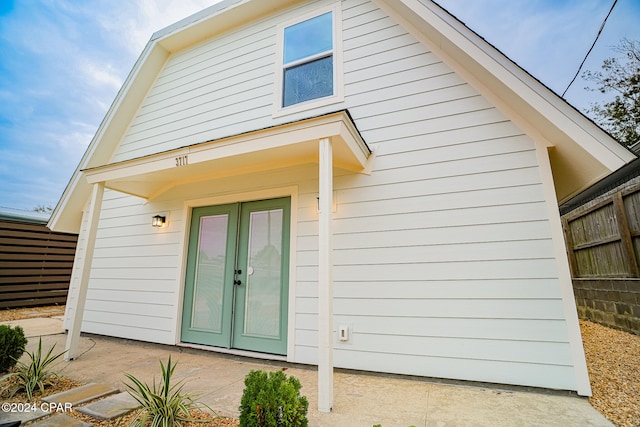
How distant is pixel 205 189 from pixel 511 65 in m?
4.12

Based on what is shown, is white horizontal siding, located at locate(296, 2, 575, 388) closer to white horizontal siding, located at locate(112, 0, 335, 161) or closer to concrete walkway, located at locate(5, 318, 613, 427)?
concrete walkway, located at locate(5, 318, 613, 427)

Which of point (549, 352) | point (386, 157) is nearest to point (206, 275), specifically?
point (386, 157)

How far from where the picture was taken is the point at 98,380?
110 inches

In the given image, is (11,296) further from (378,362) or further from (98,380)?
(378,362)

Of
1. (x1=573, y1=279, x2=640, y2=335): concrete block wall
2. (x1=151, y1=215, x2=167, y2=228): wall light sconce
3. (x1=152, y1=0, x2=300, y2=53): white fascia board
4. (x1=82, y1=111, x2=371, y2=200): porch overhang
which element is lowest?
(x1=573, y1=279, x2=640, y2=335): concrete block wall

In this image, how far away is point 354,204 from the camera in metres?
3.28

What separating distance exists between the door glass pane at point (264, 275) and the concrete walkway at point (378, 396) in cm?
45

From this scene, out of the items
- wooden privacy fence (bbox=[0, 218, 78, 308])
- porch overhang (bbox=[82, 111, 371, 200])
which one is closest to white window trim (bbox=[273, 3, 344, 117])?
porch overhang (bbox=[82, 111, 371, 200])

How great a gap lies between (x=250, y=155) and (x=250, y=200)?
102cm

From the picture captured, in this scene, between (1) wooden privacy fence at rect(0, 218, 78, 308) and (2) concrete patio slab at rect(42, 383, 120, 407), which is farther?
(1) wooden privacy fence at rect(0, 218, 78, 308)

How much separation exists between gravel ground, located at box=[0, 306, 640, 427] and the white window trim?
11.7 ft

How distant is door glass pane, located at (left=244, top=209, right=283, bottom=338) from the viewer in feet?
11.5

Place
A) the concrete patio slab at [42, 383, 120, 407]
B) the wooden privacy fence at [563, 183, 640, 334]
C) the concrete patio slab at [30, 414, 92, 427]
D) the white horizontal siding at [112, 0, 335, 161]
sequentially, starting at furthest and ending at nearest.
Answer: the white horizontal siding at [112, 0, 335, 161] < the wooden privacy fence at [563, 183, 640, 334] < the concrete patio slab at [42, 383, 120, 407] < the concrete patio slab at [30, 414, 92, 427]

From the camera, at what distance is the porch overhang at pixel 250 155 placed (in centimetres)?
263
